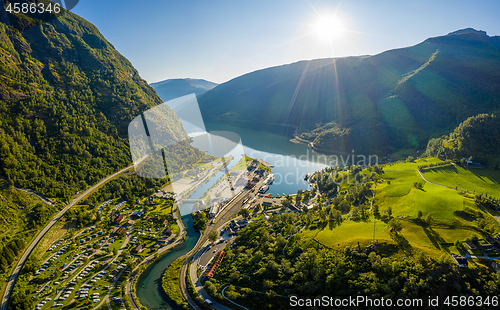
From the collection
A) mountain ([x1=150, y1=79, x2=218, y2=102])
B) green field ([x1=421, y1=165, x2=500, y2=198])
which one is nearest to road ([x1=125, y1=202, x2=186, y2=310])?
green field ([x1=421, y1=165, x2=500, y2=198])

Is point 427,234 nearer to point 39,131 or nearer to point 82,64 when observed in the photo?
point 39,131

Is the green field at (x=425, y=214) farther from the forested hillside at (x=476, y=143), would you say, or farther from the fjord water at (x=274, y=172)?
the fjord water at (x=274, y=172)

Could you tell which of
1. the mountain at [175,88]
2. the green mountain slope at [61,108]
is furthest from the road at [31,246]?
the mountain at [175,88]

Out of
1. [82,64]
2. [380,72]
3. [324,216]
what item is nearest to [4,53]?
[82,64]

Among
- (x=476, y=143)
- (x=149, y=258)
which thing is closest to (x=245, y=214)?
(x=149, y=258)

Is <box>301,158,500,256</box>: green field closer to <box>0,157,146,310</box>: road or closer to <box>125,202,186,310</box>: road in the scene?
<box>125,202,186,310</box>: road
